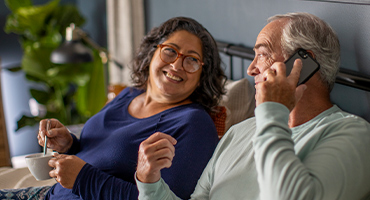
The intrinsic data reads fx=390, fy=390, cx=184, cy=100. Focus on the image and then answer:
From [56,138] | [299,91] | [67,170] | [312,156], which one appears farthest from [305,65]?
[56,138]

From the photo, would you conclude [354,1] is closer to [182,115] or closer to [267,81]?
[267,81]

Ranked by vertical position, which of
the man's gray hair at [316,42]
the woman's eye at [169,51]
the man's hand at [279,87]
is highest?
the man's gray hair at [316,42]

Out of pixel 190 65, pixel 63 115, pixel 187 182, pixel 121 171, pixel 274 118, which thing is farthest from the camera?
pixel 63 115

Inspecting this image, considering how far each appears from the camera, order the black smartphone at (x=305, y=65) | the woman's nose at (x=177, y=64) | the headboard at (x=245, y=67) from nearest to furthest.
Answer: the black smartphone at (x=305, y=65) < the headboard at (x=245, y=67) < the woman's nose at (x=177, y=64)

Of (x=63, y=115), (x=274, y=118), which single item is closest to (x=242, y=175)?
(x=274, y=118)

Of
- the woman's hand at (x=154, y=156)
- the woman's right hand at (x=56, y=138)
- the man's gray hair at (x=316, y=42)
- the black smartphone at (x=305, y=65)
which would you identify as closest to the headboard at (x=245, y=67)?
the man's gray hair at (x=316, y=42)

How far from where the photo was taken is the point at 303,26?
3.22 ft

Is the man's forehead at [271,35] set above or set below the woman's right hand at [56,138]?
above

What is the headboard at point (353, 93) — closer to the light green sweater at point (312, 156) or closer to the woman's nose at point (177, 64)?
the light green sweater at point (312, 156)

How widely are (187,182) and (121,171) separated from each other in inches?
9.9

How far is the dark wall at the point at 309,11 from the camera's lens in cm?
112

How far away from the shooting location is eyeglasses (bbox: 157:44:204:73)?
4.99ft

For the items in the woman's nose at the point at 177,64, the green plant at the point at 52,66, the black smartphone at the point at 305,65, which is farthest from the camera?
the green plant at the point at 52,66

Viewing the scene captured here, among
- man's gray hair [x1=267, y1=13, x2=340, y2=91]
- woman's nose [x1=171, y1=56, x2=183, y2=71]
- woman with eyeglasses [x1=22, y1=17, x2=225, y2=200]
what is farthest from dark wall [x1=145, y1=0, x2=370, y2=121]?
woman's nose [x1=171, y1=56, x2=183, y2=71]
